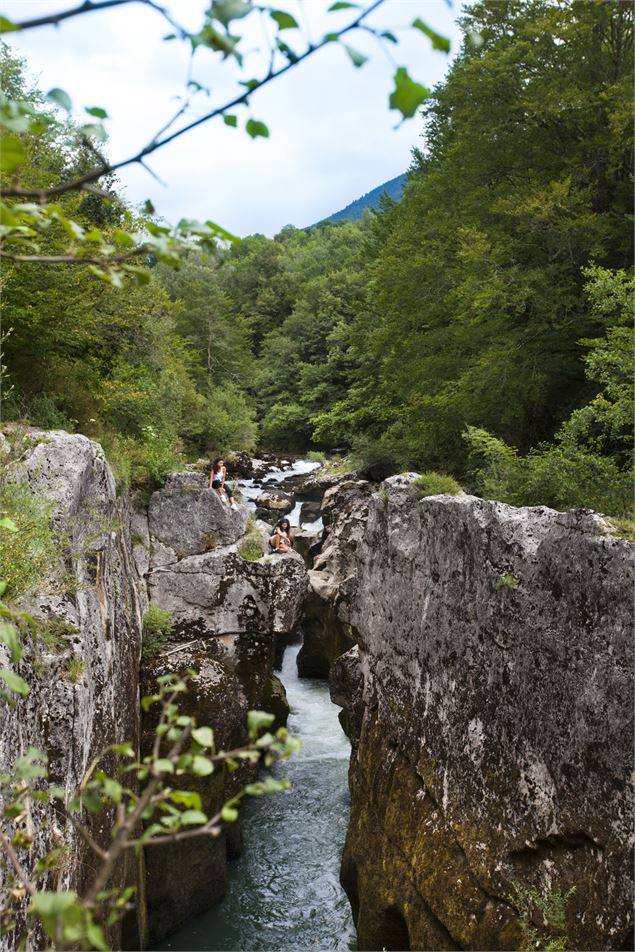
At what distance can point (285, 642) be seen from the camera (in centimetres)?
1947

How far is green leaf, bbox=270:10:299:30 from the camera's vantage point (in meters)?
1.44

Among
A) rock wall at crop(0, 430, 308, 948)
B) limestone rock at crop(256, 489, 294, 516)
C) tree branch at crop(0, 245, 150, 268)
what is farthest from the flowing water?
tree branch at crop(0, 245, 150, 268)

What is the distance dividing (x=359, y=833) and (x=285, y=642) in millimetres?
9562

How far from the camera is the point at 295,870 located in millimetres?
11984

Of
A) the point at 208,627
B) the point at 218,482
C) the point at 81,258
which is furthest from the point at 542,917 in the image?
the point at 218,482

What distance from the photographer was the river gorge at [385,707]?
6.06 m

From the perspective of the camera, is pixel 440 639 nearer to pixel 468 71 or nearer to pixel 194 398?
pixel 468 71

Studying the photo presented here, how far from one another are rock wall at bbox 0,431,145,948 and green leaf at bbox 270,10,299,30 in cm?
415

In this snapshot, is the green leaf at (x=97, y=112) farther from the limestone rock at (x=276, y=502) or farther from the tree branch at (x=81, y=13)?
the limestone rock at (x=276, y=502)

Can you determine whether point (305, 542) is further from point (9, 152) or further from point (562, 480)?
point (9, 152)

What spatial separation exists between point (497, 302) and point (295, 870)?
36.4ft

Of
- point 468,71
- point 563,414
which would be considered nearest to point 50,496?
point 563,414

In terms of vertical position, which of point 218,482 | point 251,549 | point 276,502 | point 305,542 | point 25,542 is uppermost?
point 218,482

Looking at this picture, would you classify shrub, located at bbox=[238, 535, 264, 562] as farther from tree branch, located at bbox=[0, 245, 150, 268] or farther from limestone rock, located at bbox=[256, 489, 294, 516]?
tree branch, located at bbox=[0, 245, 150, 268]
